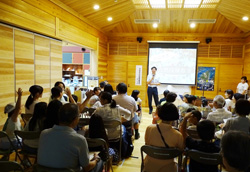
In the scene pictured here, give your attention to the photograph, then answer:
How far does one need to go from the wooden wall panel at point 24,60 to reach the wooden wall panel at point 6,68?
0.47ft

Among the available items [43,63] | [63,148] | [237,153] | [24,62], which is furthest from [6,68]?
[237,153]

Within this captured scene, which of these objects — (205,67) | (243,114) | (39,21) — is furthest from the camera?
(205,67)

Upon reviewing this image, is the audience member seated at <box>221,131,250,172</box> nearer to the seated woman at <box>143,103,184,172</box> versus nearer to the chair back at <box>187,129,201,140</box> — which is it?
the seated woman at <box>143,103,184,172</box>

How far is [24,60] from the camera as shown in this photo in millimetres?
4207

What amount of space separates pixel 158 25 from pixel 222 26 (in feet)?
8.50

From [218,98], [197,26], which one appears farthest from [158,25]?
[218,98]

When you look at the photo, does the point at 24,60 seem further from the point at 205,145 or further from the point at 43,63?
the point at 205,145

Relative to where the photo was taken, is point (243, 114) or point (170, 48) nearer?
point (243, 114)

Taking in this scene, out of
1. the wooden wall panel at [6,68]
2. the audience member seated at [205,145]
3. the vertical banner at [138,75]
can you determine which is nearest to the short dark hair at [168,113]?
the audience member seated at [205,145]

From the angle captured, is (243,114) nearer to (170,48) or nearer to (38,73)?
(38,73)

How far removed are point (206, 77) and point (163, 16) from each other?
3261 mm

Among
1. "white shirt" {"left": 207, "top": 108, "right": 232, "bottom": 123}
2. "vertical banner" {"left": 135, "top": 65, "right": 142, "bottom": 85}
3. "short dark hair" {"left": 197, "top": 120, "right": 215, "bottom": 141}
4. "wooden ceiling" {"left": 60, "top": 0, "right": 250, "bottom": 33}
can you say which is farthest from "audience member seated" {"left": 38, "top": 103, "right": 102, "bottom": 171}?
"vertical banner" {"left": 135, "top": 65, "right": 142, "bottom": 85}

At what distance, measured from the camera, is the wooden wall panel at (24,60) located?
13.2ft

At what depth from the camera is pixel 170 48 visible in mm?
8570
